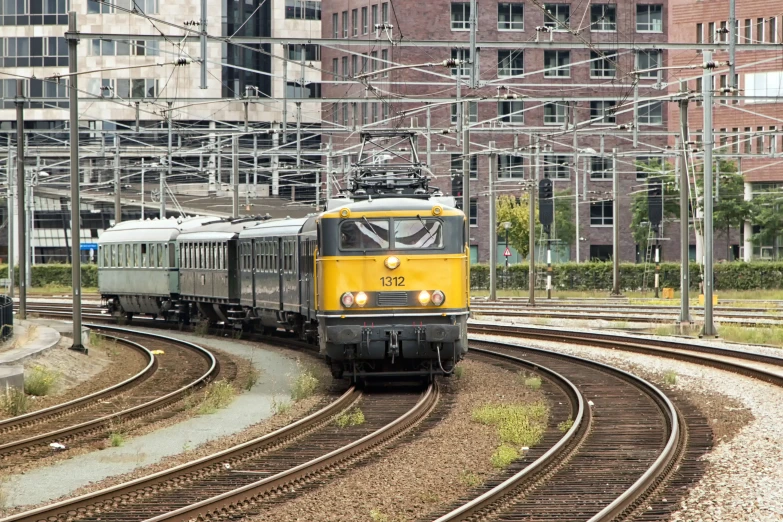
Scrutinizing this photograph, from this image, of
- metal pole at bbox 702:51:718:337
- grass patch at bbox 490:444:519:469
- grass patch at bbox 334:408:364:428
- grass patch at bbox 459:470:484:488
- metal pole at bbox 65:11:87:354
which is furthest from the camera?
metal pole at bbox 702:51:718:337

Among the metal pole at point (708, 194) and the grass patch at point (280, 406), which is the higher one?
the metal pole at point (708, 194)

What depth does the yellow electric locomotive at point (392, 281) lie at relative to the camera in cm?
1817

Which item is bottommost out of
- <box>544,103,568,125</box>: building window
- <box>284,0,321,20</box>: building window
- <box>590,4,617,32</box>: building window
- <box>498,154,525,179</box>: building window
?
<box>498,154,525,179</box>: building window

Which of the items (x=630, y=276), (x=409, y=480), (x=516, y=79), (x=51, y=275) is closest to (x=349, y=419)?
(x=409, y=480)

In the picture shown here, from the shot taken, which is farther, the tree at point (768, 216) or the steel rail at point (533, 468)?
the tree at point (768, 216)

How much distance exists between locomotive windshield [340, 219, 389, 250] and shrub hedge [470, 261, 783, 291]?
39.1 meters

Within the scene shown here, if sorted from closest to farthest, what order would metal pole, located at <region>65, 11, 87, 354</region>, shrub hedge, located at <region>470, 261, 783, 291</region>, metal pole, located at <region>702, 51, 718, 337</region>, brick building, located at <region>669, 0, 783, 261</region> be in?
1. metal pole, located at <region>65, 11, 87, 354</region>
2. metal pole, located at <region>702, 51, 718, 337</region>
3. shrub hedge, located at <region>470, 261, 783, 291</region>
4. brick building, located at <region>669, 0, 783, 261</region>

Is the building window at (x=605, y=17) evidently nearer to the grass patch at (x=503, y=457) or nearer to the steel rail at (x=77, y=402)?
the steel rail at (x=77, y=402)

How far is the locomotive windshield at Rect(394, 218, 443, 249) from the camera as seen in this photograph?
18.5 meters

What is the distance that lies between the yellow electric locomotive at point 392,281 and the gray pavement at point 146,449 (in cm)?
160

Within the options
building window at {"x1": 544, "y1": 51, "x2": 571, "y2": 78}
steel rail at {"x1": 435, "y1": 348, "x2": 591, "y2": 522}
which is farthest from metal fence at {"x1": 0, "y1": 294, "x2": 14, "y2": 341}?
building window at {"x1": 544, "y1": 51, "x2": 571, "y2": 78}

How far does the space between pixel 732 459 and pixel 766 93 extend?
194 feet

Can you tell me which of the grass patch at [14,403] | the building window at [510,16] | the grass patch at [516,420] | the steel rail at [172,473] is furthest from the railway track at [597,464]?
the building window at [510,16]

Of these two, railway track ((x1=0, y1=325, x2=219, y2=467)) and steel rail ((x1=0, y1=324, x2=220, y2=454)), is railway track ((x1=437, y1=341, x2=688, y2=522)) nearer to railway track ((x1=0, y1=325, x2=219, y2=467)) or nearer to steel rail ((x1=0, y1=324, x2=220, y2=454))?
railway track ((x1=0, y1=325, x2=219, y2=467))
